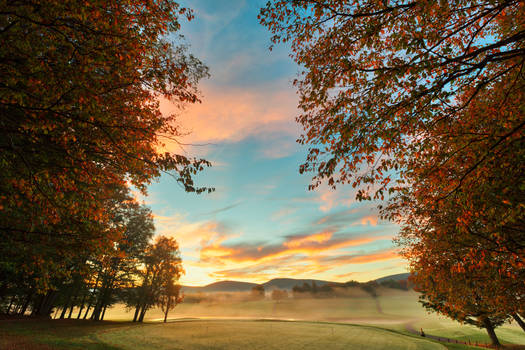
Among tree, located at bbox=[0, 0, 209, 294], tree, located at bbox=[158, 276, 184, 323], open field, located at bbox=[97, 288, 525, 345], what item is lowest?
open field, located at bbox=[97, 288, 525, 345]

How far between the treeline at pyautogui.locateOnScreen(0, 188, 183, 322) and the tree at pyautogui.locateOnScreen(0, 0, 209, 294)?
1979 cm

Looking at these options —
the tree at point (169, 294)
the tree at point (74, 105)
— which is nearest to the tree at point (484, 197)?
the tree at point (74, 105)

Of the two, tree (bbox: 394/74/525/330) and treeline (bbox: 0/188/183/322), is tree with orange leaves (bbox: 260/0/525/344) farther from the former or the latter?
treeline (bbox: 0/188/183/322)

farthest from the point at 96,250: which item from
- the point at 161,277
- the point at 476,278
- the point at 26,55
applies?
the point at 161,277

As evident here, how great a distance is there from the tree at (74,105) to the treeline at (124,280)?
779 inches

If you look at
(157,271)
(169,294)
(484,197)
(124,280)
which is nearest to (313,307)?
(169,294)

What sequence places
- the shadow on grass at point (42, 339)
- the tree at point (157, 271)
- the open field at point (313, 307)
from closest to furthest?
the shadow on grass at point (42, 339)
the tree at point (157, 271)
the open field at point (313, 307)

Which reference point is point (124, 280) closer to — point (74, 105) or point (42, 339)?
point (42, 339)

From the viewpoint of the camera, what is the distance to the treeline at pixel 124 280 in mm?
28859

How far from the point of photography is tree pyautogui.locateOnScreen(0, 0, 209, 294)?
16.9 ft

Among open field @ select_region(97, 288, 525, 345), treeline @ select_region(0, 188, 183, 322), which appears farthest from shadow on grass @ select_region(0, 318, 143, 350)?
open field @ select_region(97, 288, 525, 345)

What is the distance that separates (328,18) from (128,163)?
831cm

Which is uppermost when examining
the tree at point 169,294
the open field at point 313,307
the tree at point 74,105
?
the tree at point 74,105

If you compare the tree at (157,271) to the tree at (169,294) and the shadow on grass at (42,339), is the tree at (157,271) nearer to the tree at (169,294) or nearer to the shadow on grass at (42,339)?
the tree at (169,294)
